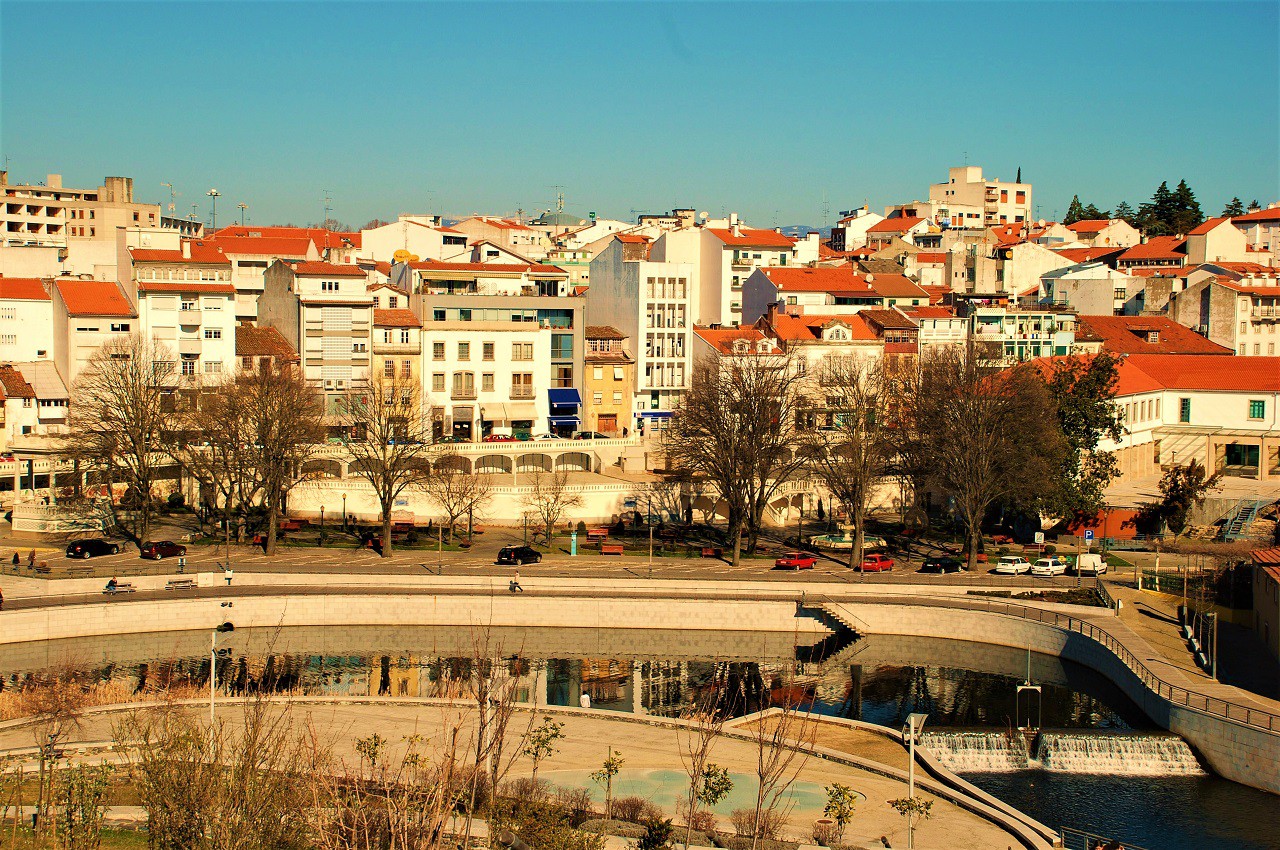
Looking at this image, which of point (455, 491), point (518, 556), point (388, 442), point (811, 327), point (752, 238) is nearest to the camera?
point (518, 556)

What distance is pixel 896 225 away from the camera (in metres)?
133

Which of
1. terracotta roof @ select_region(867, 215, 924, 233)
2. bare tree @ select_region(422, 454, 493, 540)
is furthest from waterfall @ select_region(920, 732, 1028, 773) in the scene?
terracotta roof @ select_region(867, 215, 924, 233)

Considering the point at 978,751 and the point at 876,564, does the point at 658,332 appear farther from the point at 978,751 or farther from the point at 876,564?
the point at 978,751

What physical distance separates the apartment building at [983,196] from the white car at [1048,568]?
104 meters

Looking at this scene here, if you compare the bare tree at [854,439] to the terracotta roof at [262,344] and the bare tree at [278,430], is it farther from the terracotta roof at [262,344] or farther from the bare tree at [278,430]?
the terracotta roof at [262,344]

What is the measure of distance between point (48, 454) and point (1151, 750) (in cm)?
4843

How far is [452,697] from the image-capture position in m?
39.7

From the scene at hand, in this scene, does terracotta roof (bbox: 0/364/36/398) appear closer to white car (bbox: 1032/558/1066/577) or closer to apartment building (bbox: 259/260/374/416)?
apartment building (bbox: 259/260/374/416)

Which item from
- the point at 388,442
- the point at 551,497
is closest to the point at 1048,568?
the point at 551,497

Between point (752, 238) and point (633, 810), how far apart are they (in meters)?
66.5

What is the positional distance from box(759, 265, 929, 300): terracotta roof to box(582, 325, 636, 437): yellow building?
40.2 ft

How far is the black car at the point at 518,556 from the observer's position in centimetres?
5512

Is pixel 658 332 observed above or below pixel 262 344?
above

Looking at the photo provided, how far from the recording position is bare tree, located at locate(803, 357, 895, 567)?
58.5 m
